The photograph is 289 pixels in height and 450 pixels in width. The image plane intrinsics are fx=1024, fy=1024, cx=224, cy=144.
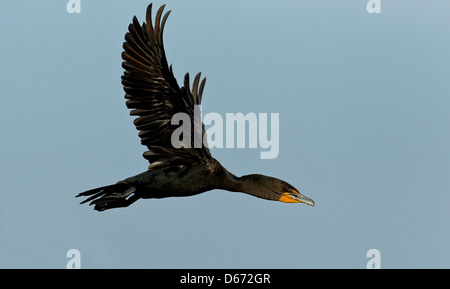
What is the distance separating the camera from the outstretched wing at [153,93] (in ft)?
44.2

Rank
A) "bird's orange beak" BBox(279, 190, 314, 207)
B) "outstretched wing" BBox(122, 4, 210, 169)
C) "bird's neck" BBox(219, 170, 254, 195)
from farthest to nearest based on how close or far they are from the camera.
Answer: "bird's neck" BBox(219, 170, 254, 195) → "bird's orange beak" BBox(279, 190, 314, 207) → "outstretched wing" BBox(122, 4, 210, 169)

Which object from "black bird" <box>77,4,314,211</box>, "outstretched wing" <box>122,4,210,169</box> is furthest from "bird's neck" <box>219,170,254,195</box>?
"outstretched wing" <box>122,4,210,169</box>

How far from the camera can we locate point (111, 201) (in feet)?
46.3

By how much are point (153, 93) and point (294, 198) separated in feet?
7.82

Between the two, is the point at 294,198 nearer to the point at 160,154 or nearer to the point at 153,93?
the point at 160,154

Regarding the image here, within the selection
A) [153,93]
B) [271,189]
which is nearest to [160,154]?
[153,93]

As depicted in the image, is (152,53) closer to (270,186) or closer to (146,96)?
(146,96)

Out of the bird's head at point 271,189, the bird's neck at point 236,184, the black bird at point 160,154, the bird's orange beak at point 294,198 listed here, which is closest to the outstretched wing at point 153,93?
the black bird at point 160,154

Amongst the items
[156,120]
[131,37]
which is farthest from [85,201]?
[131,37]

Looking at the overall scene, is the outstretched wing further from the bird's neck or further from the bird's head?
the bird's head

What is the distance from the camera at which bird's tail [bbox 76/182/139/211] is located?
554 inches

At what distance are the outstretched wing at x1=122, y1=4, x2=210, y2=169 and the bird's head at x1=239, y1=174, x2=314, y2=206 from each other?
74 cm

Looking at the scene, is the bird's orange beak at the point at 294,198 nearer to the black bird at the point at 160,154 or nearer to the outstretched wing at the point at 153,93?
the black bird at the point at 160,154

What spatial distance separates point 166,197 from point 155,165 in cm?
46
